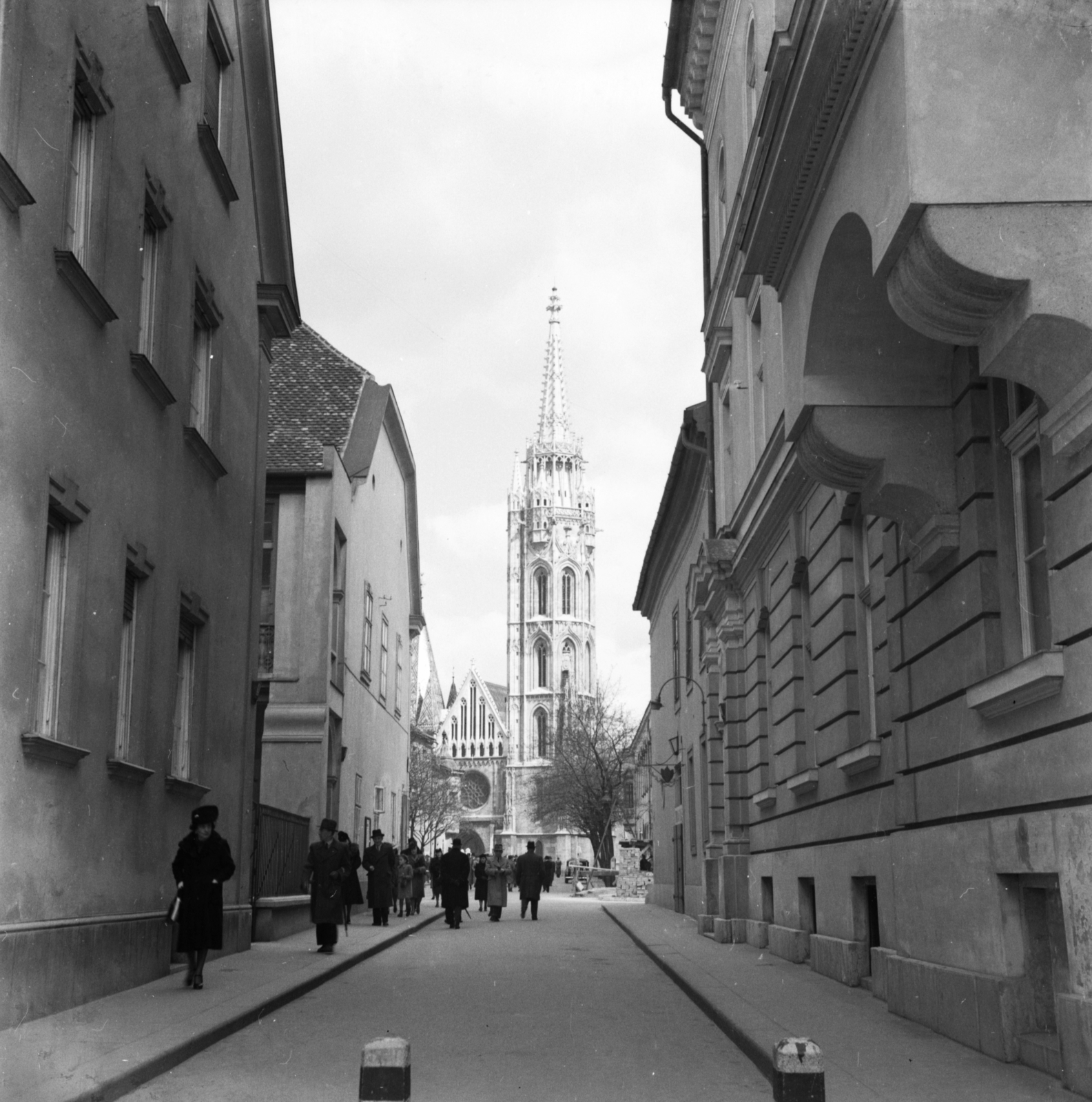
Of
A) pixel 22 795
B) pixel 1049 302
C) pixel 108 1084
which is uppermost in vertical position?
pixel 1049 302

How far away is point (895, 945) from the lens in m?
11.7

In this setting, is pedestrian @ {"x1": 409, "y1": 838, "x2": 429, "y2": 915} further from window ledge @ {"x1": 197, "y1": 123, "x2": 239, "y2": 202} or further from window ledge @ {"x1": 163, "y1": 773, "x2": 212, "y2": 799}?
window ledge @ {"x1": 197, "y1": 123, "x2": 239, "y2": 202}

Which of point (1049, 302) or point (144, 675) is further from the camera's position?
point (144, 675)

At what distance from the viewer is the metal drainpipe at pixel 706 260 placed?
2581 cm

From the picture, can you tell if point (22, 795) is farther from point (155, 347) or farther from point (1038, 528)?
point (1038, 528)

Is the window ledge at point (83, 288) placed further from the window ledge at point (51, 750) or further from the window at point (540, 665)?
the window at point (540, 665)

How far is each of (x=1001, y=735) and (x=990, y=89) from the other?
12.5 ft

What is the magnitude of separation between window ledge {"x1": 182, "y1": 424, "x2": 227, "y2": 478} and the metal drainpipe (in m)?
10.3

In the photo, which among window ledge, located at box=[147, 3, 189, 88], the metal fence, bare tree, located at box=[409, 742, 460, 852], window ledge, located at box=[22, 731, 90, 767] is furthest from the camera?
bare tree, located at box=[409, 742, 460, 852]

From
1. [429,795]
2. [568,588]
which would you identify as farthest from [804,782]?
[568,588]

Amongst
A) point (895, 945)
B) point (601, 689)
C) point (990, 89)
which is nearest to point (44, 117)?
point (990, 89)

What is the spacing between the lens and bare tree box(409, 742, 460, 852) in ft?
324

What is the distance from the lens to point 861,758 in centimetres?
1340

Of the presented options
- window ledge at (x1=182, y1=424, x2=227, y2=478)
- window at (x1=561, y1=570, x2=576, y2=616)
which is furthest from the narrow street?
window at (x1=561, y1=570, x2=576, y2=616)
